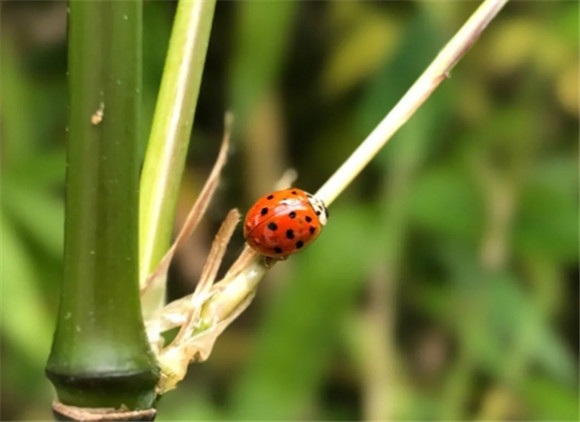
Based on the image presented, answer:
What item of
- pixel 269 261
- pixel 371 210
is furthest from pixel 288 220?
pixel 371 210

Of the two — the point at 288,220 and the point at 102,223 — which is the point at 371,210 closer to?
the point at 288,220

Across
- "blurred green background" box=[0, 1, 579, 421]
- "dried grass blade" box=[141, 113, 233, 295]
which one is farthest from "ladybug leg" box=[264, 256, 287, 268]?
"blurred green background" box=[0, 1, 579, 421]

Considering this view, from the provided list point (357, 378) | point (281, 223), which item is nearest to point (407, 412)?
point (357, 378)

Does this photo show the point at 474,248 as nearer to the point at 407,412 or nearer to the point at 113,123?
the point at 407,412

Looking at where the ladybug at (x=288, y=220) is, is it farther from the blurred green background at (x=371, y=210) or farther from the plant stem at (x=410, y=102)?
the blurred green background at (x=371, y=210)

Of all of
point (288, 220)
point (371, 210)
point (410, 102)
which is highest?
point (410, 102)

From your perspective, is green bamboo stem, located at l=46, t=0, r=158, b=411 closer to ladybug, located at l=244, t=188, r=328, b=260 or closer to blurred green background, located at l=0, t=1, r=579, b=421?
ladybug, located at l=244, t=188, r=328, b=260
